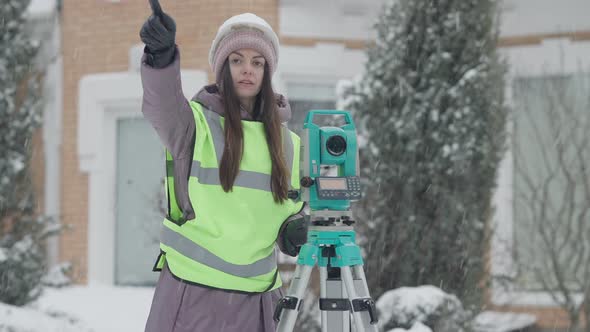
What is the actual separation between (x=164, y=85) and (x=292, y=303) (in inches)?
27.7

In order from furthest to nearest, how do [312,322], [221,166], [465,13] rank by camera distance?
[465,13]
[312,322]
[221,166]

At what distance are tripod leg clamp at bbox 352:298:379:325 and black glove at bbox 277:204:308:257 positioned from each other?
0.79ft

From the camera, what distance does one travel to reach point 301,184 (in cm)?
244

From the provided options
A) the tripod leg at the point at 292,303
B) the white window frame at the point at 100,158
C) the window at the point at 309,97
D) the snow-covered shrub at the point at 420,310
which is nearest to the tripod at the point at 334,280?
the tripod leg at the point at 292,303

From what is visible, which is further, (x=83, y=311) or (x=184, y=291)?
(x=83, y=311)

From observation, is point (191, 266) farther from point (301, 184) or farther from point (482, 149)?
point (482, 149)

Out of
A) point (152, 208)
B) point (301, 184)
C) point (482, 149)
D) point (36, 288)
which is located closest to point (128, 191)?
point (152, 208)

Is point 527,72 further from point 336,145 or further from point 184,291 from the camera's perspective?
point 184,291

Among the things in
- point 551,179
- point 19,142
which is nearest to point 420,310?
point 551,179

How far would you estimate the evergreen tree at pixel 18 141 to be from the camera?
22.4 ft

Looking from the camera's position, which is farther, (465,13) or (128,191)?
(128,191)

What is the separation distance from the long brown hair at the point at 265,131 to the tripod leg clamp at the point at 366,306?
1.16 ft

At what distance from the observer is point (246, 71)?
243cm

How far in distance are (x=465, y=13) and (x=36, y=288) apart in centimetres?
384
